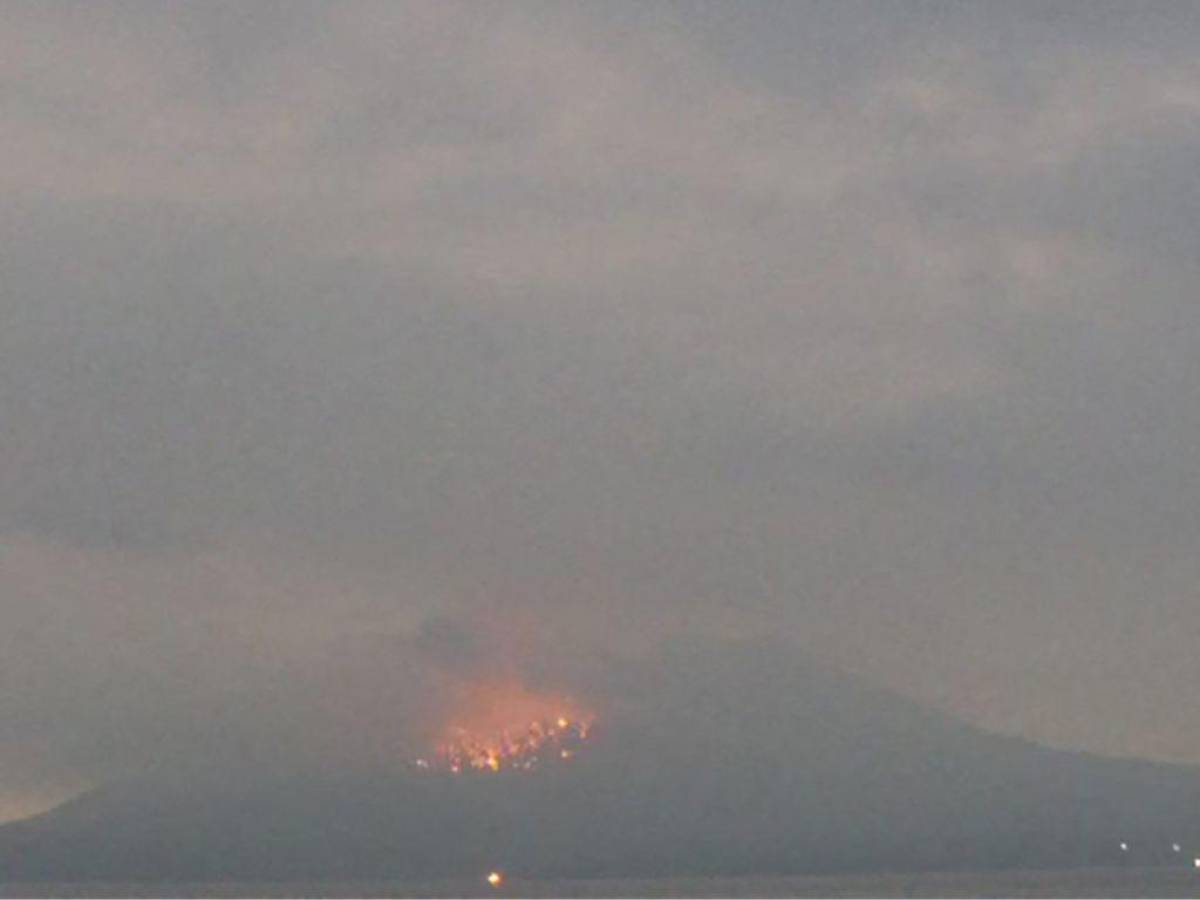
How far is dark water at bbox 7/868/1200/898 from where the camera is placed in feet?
180

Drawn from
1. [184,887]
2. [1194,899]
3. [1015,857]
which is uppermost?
[1015,857]

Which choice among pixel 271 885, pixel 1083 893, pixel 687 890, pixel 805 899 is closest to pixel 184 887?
pixel 271 885

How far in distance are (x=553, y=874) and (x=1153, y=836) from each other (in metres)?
28.3

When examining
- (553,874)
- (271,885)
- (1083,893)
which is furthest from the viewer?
(553,874)

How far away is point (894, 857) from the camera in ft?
257

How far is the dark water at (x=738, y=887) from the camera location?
55000 millimetres

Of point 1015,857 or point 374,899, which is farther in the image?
point 1015,857

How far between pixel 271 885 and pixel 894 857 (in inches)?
1082

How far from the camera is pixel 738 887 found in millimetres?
58094

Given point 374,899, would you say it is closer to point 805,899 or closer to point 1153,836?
point 805,899

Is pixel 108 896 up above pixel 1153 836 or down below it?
below

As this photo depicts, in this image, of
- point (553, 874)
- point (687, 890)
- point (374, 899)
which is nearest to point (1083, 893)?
point (687, 890)

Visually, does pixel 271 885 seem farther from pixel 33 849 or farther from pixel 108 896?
pixel 33 849

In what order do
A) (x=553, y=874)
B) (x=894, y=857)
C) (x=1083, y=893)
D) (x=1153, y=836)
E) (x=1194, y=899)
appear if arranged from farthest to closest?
(x=1153, y=836), (x=894, y=857), (x=553, y=874), (x=1083, y=893), (x=1194, y=899)
